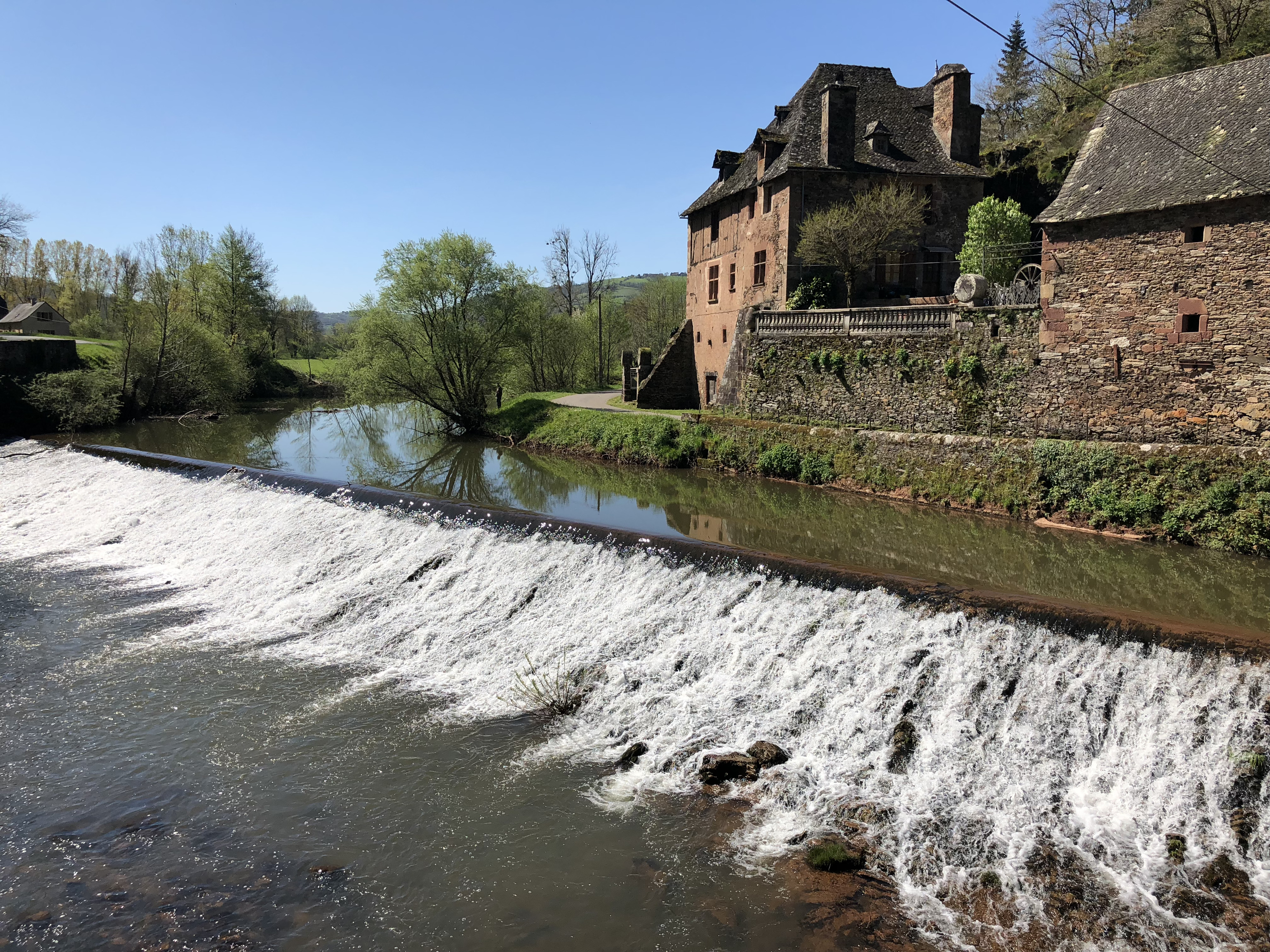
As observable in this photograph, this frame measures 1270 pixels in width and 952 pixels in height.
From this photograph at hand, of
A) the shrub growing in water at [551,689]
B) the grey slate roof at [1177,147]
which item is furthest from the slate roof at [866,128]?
the shrub growing in water at [551,689]

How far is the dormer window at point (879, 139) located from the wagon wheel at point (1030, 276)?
7.12 metres

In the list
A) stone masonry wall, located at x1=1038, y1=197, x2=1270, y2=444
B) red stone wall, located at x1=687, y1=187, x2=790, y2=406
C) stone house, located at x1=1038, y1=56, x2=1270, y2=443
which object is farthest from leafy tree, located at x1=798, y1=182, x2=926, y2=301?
stone masonry wall, located at x1=1038, y1=197, x2=1270, y2=444

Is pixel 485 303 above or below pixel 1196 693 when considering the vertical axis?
above

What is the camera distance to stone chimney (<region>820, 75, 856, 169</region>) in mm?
25641

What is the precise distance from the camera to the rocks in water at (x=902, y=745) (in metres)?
8.14

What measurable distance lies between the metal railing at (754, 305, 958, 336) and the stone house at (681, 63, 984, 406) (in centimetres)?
209

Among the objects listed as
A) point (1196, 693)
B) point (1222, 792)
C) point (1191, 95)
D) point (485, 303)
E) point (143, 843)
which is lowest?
point (143, 843)

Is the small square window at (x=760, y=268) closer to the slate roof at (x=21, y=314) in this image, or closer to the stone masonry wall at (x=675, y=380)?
the stone masonry wall at (x=675, y=380)

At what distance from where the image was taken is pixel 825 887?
6590 mm

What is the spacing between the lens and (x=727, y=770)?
8281 mm

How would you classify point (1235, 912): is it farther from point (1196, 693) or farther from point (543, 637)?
point (543, 637)

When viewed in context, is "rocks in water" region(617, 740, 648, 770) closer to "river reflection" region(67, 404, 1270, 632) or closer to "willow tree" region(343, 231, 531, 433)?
"river reflection" region(67, 404, 1270, 632)

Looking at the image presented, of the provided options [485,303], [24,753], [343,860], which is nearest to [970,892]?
[343,860]

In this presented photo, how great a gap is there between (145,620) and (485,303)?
21.7 m
